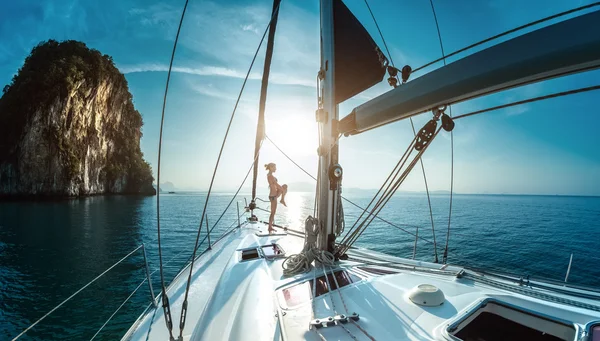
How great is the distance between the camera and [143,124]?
239ft

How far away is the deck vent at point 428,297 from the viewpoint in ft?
6.08

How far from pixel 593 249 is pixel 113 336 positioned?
70.3 ft

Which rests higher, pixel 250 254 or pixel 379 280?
pixel 379 280

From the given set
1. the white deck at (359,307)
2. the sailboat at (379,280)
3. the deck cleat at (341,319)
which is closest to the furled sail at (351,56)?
the sailboat at (379,280)

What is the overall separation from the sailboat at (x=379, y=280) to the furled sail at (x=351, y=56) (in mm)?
14

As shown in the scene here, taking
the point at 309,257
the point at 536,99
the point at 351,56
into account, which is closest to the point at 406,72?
the point at 351,56

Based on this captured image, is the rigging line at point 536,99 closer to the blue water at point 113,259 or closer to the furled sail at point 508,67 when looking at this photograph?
the furled sail at point 508,67

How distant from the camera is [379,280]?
2395mm

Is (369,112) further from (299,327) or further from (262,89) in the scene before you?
(262,89)

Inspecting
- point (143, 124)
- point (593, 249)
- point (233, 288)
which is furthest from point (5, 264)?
point (143, 124)

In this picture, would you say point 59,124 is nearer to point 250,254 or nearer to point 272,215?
point 272,215

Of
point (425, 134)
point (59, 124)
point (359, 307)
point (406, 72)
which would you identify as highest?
point (59, 124)

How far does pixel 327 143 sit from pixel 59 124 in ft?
186

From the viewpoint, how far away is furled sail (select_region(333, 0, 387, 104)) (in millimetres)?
3342
